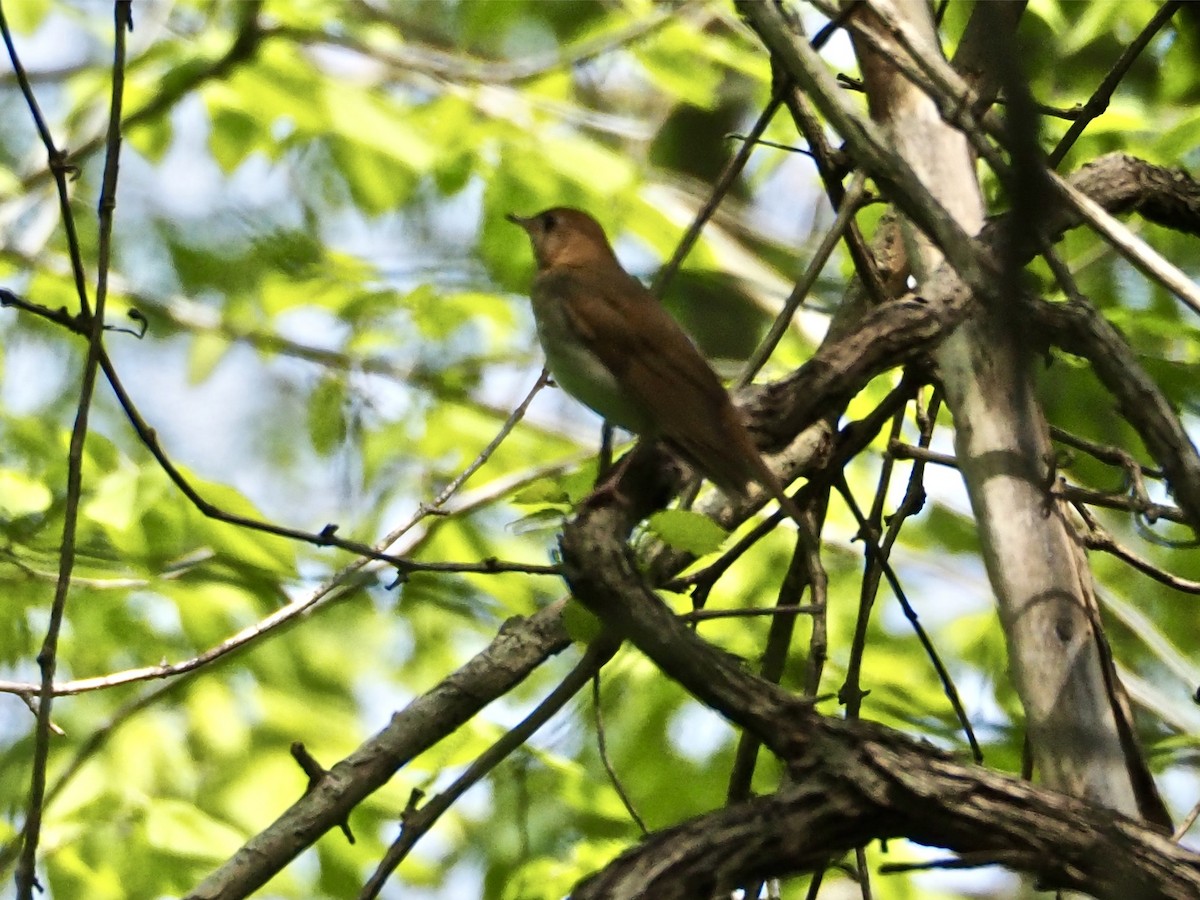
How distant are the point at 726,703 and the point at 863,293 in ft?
6.46

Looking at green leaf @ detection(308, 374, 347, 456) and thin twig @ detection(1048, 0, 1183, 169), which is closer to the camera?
thin twig @ detection(1048, 0, 1183, 169)

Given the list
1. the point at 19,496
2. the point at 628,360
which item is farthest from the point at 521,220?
the point at 19,496

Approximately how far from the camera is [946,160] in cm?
344

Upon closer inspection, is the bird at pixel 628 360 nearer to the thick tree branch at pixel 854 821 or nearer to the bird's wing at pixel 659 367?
the bird's wing at pixel 659 367

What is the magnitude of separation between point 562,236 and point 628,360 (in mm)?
1068

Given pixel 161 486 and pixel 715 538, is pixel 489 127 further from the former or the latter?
pixel 715 538

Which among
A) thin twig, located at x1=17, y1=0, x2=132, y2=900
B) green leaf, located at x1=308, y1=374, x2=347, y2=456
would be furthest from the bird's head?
thin twig, located at x1=17, y1=0, x2=132, y2=900

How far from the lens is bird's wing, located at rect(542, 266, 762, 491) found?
10.1 feet

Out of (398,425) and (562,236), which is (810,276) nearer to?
(562,236)

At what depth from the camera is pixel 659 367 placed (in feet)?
13.1

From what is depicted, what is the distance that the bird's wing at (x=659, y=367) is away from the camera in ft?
10.1

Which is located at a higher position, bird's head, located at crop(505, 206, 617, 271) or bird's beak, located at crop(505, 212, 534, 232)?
bird's beak, located at crop(505, 212, 534, 232)

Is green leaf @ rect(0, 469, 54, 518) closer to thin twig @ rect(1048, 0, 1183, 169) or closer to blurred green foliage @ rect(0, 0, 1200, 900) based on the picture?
blurred green foliage @ rect(0, 0, 1200, 900)

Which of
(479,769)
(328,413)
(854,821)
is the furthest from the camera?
(328,413)
